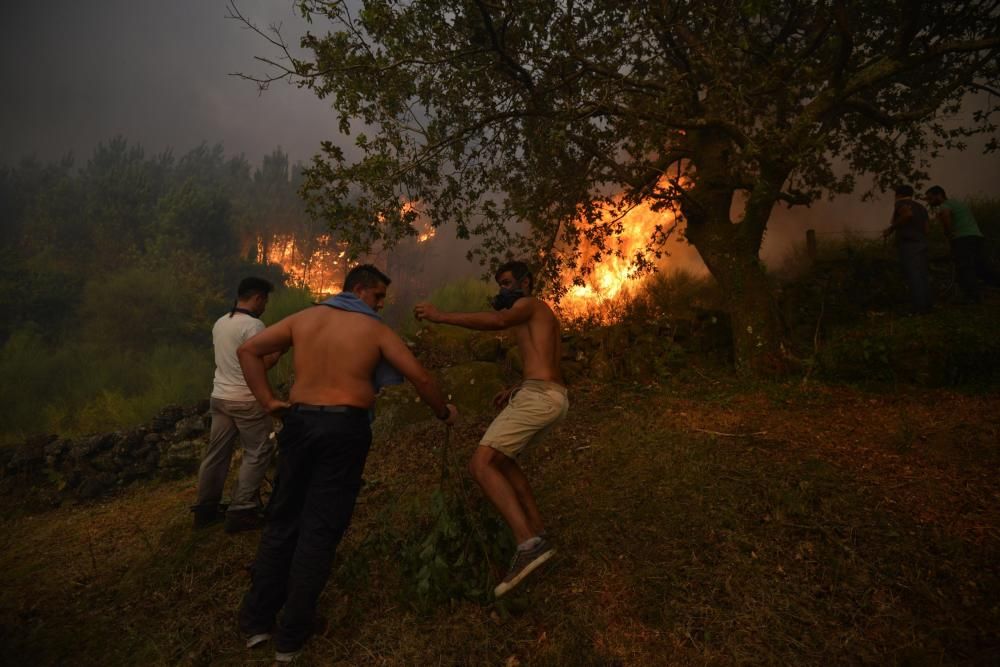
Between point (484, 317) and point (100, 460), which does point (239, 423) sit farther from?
point (100, 460)

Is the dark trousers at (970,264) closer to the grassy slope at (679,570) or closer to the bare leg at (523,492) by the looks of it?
the grassy slope at (679,570)

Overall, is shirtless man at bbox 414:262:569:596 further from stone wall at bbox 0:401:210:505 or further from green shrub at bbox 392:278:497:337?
green shrub at bbox 392:278:497:337

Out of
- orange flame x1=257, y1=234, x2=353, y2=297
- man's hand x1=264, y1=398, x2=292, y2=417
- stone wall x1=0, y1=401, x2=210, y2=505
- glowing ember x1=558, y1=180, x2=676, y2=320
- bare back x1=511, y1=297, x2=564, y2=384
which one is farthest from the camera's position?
orange flame x1=257, y1=234, x2=353, y2=297

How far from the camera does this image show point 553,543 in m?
3.98

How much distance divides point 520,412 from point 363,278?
147 cm

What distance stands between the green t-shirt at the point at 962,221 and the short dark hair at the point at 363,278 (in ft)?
32.1

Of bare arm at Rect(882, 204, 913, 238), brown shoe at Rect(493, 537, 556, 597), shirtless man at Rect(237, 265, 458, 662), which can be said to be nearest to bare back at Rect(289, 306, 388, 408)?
shirtless man at Rect(237, 265, 458, 662)

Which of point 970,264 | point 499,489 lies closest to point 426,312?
point 499,489

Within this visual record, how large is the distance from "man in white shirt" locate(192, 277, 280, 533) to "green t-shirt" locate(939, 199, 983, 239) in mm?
10632

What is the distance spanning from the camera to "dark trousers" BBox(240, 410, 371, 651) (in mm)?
2977

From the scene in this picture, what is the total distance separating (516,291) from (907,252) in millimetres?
7573

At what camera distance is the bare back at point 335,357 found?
10.1ft

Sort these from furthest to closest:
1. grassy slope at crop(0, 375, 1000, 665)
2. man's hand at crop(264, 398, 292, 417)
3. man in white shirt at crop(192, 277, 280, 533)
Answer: man in white shirt at crop(192, 277, 280, 533)
man's hand at crop(264, 398, 292, 417)
grassy slope at crop(0, 375, 1000, 665)

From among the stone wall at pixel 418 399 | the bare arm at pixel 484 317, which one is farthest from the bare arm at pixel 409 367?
the stone wall at pixel 418 399
